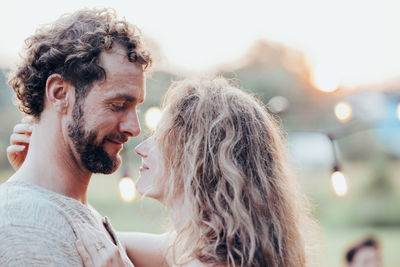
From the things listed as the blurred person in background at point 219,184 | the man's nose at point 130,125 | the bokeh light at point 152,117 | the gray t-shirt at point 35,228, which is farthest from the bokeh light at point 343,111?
the gray t-shirt at point 35,228

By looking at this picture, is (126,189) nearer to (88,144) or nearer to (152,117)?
(152,117)

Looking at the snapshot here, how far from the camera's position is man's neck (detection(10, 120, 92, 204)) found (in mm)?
1918

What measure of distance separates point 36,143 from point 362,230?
1866 centimetres

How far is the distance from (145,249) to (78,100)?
2.68ft

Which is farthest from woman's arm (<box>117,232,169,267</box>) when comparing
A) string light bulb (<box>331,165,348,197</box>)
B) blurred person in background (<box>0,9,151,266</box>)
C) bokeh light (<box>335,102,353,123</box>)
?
bokeh light (<box>335,102,353,123</box>)

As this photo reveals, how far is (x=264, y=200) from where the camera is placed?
5.84 ft

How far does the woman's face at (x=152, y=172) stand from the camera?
190 centimetres

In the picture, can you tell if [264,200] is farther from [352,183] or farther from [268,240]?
[352,183]

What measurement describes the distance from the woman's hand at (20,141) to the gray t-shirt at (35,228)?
45 centimetres

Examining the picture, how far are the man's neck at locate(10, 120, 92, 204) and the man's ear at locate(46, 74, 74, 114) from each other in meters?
0.09

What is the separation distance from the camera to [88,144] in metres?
2.00

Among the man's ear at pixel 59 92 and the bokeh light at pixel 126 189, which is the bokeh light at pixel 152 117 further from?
the man's ear at pixel 59 92

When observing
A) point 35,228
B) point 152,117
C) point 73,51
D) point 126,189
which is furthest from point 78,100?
point 126,189

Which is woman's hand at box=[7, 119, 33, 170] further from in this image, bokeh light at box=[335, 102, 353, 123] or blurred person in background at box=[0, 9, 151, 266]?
bokeh light at box=[335, 102, 353, 123]
